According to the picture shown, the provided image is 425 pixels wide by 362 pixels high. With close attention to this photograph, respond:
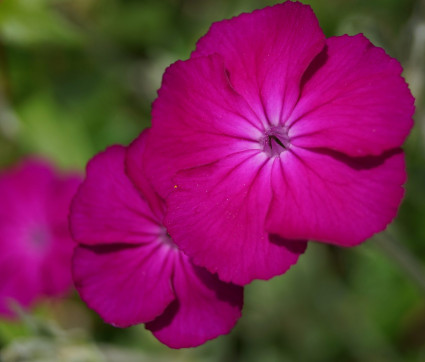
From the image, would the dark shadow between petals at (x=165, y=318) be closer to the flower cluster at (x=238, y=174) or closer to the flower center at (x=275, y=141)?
the flower cluster at (x=238, y=174)

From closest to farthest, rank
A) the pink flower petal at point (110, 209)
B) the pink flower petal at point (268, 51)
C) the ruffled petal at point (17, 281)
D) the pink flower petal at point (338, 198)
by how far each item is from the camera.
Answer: the pink flower petal at point (338, 198) < the pink flower petal at point (268, 51) < the pink flower petal at point (110, 209) < the ruffled petal at point (17, 281)

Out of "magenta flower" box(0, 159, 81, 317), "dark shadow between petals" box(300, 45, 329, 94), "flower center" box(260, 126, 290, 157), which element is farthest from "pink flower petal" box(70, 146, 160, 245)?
"magenta flower" box(0, 159, 81, 317)

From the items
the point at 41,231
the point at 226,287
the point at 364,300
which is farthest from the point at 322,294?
the point at 226,287

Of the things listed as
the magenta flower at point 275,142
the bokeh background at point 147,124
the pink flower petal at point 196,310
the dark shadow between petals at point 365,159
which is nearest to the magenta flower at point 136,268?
the pink flower petal at point 196,310

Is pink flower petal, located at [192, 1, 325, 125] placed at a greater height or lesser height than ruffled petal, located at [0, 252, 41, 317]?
greater

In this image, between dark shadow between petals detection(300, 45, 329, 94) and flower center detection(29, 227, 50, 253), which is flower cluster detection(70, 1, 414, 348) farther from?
flower center detection(29, 227, 50, 253)

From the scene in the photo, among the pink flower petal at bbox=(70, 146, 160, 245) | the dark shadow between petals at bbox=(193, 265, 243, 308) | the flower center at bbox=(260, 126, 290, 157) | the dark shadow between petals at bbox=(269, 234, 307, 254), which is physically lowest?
the dark shadow between petals at bbox=(193, 265, 243, 308)
